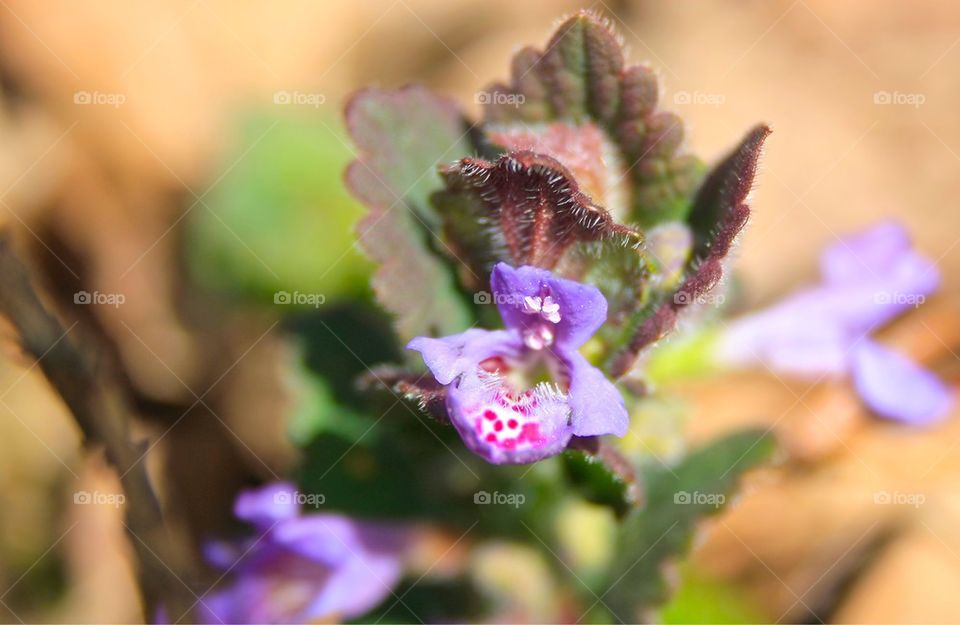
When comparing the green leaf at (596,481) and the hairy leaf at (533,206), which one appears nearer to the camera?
the hairy leaf at (533,206)

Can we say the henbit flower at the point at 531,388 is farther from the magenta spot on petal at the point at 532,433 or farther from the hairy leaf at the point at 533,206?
the hairy leaf at the point at 533,206

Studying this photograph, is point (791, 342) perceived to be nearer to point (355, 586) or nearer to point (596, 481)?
point (596, 481)

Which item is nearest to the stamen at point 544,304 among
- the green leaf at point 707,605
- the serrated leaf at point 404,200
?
the serrated leaf at point 404,200

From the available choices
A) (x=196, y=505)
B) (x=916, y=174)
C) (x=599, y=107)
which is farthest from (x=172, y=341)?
(x=916, y=174)

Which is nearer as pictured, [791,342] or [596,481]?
[596,481]

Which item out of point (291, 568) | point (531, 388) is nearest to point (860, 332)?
point (531, 388)

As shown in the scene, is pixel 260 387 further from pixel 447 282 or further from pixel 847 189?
pixel 847 189
